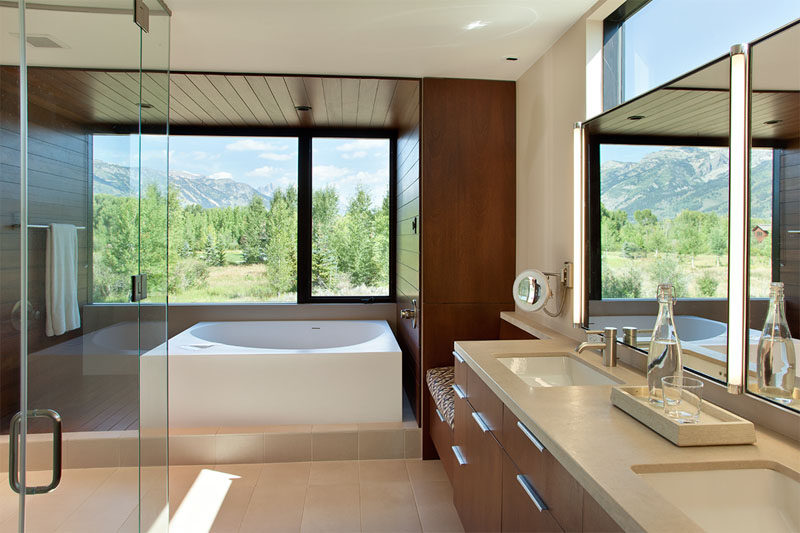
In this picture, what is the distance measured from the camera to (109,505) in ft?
5.49

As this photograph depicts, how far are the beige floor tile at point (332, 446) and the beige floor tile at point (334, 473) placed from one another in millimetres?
34

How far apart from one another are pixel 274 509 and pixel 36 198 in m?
2.13

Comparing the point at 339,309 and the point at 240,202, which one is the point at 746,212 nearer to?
the point at 339,309

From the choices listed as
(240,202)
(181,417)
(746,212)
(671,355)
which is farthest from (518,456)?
(240,202)

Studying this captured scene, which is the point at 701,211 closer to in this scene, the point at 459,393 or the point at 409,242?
the point at 459,393

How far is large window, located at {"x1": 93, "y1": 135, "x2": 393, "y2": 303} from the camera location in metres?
5.09

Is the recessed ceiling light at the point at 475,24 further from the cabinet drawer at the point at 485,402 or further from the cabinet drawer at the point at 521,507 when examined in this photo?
the cabinet drawer at the point at 521,507

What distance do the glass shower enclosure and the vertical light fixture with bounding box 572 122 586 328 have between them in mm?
1729

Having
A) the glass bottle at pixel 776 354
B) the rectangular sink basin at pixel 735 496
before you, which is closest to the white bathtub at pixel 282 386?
the glass bottle at pixel 776 354

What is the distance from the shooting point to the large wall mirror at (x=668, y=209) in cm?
160

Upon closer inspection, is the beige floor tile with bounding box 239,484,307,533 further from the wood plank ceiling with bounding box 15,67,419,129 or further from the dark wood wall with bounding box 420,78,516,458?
the wood plank ceiling with bounding box 15,67,419,129

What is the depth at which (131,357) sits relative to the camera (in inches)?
75.9

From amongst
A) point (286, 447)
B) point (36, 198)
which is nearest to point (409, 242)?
point (286, 447)

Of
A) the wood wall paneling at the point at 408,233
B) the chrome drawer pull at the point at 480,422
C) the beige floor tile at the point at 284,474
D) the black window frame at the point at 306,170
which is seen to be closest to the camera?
the chrome drawer pull at the point at 480,422
